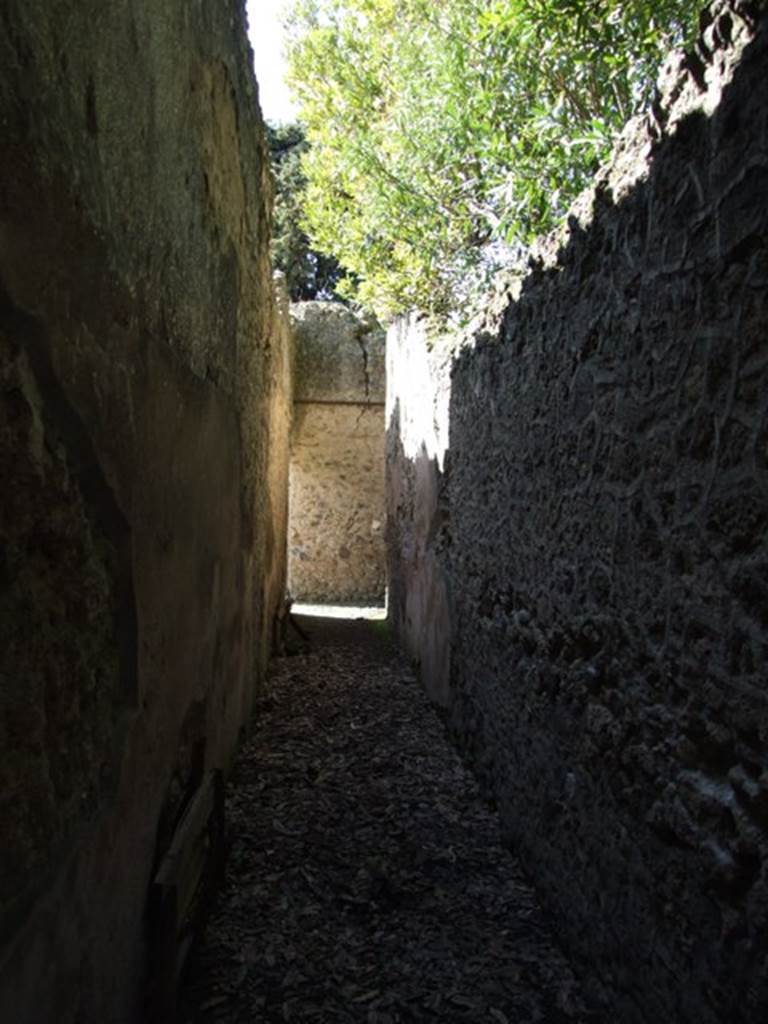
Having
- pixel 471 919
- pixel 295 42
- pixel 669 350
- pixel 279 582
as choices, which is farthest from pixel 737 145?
pixel 295 42

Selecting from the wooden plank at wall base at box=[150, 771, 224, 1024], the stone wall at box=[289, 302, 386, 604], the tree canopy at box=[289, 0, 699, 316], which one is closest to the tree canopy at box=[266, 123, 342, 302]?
the stone wall at box=[289, 302, 386, 604]

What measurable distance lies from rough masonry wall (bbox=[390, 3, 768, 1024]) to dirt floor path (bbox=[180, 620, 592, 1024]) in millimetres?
162

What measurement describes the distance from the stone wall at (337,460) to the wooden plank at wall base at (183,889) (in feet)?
23.9

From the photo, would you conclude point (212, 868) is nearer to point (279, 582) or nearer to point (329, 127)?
point (279, 582)

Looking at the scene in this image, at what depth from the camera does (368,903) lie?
7.58ft

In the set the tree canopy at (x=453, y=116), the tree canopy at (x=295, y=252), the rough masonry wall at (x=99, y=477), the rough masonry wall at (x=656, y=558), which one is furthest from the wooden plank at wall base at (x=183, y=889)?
the tree canopy at (x=295, y=252)

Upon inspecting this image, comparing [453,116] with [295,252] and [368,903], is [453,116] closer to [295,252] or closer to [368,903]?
[368,903]

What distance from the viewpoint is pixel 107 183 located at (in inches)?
54.5

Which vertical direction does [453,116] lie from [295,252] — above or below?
below

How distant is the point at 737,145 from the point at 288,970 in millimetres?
2125

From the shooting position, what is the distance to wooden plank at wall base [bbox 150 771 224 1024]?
5.59ft

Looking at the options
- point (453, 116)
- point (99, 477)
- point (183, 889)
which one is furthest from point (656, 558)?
point (453, 116)

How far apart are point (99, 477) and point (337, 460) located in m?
8.34

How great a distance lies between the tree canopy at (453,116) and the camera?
145 inches
